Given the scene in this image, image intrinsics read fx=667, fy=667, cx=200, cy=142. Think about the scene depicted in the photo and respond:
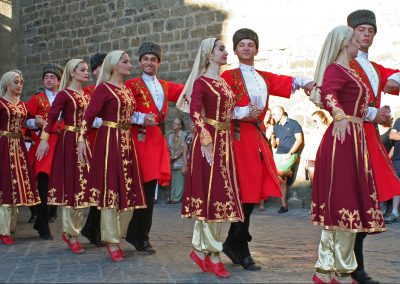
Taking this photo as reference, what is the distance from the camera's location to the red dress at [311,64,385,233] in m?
4.24

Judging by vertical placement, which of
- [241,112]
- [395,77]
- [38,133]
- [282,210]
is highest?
[395,77]

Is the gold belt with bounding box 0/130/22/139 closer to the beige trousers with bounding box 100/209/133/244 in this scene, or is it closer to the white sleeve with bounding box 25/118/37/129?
the white sleeve with bounding box 25/118/37/129

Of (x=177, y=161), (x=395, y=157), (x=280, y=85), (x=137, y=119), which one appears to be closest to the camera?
(x=280, y=85)

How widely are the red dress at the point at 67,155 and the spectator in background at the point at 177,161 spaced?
6192 mm

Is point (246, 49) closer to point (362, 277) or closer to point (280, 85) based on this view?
point (280, 85)

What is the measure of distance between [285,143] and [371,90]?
5.89 m

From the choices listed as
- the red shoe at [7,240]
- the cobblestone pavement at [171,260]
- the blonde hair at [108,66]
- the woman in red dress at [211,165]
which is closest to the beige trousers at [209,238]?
the woman in red dress at [211,165]

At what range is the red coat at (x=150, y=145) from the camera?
19.9 feet

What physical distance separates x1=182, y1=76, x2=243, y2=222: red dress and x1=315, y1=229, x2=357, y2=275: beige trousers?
31.4 inches

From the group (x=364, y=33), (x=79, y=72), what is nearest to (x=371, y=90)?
(x=364, y=33)

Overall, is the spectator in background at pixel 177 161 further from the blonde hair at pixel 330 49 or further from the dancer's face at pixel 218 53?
the blonde hair at pixel 330 49

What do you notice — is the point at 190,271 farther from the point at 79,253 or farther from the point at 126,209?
the point at 79,253

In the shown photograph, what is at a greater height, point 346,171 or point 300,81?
point 300,81

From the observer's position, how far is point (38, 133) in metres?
8.25
